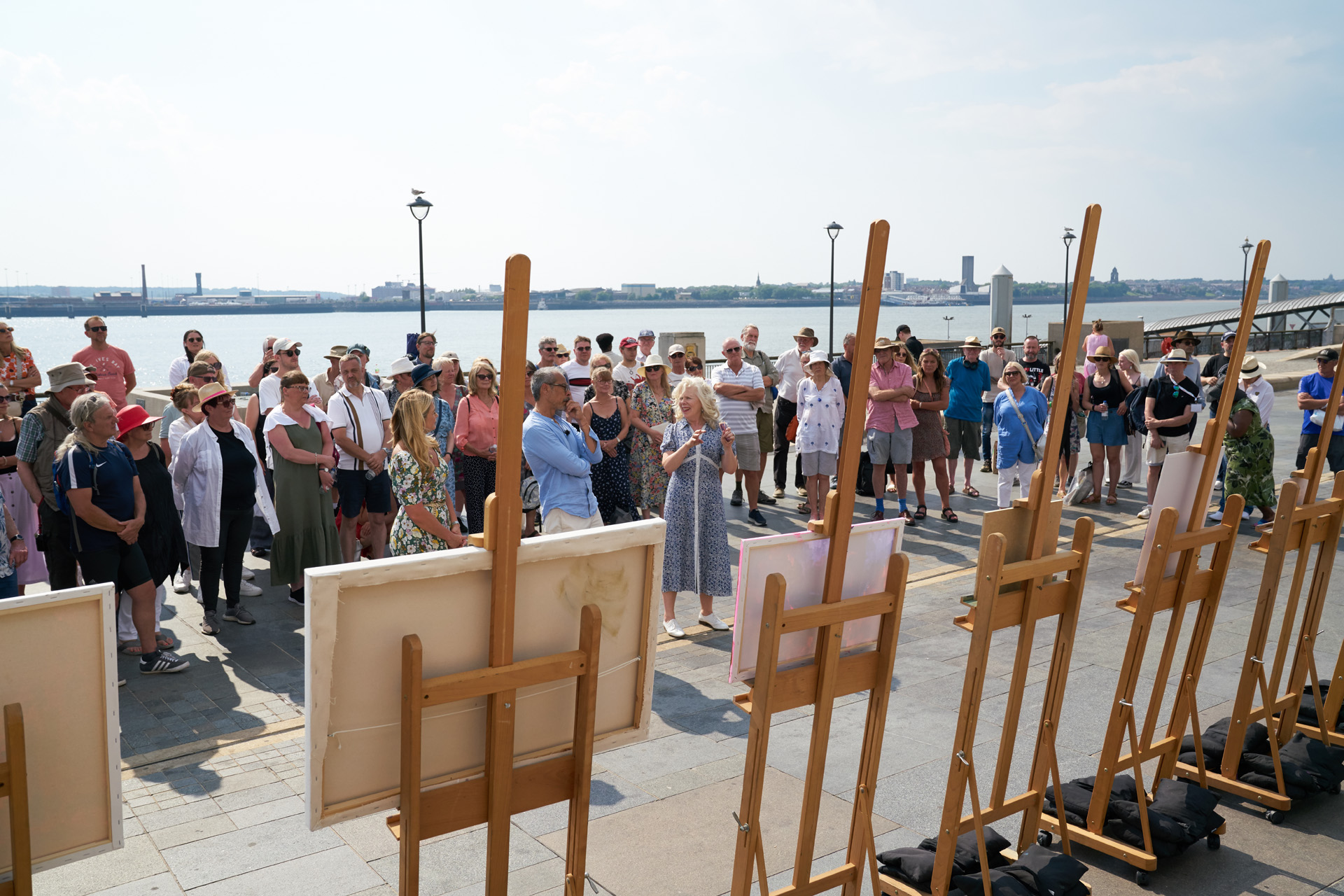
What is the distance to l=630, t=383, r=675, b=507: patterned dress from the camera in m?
9.06

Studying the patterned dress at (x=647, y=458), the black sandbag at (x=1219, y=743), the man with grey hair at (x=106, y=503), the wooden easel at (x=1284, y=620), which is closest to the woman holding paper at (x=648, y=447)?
the patterned dress at (x=647, y=458)

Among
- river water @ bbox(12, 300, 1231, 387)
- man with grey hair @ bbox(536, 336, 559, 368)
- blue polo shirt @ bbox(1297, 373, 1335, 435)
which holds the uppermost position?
blue polo shirt @ bbox(1297, 373, 1335, 435)

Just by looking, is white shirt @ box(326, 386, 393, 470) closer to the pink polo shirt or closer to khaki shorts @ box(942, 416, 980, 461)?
the pink polo shirt

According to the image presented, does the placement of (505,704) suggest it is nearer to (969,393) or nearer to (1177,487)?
(1177,487)

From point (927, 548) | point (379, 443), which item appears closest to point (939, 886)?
point (379, 443)

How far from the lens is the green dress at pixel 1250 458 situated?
970 centimetres

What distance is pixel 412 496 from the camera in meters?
6.04

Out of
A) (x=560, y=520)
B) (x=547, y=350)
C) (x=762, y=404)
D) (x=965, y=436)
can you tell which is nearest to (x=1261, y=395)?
(x=965, y=436)

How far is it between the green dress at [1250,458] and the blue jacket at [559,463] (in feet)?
21.7

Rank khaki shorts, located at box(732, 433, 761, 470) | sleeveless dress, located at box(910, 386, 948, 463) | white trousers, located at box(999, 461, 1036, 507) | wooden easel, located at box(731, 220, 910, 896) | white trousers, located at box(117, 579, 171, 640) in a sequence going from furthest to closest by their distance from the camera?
sleeveless dress, located at box(910, 386, 948, 463) → khaki shorts, located at box(732, 433, 761, 470) → white trousers, located at box(999, 461, 1036, 507) → white trousers, located at box(117, 579, 171, 640) → wooden easel, located at box(731, 220, 910, 896)

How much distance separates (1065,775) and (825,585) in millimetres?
2579

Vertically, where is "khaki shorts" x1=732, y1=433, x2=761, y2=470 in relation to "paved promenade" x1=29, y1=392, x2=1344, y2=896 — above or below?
above

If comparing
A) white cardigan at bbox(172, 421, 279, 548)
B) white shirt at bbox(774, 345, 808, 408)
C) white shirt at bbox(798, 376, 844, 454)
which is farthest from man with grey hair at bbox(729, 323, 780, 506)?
white cardigan at bbox(172, 421, 279, 548)

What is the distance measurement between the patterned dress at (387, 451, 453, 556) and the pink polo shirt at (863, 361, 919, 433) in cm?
550
